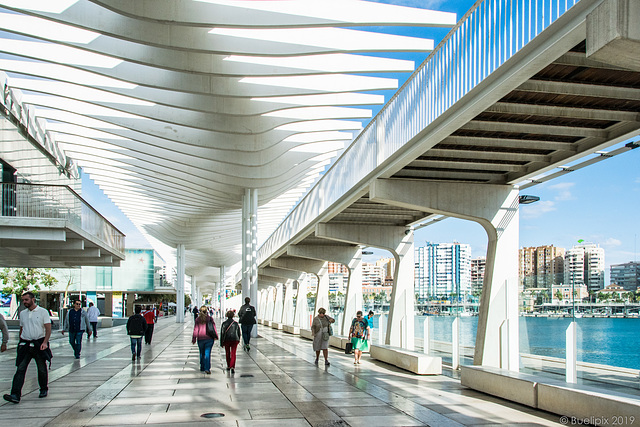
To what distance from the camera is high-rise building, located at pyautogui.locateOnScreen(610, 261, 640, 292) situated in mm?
19594

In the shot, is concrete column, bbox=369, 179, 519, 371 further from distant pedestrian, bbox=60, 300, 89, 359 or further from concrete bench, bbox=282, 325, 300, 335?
concrete bench, bbox=282, 325, 300, 335

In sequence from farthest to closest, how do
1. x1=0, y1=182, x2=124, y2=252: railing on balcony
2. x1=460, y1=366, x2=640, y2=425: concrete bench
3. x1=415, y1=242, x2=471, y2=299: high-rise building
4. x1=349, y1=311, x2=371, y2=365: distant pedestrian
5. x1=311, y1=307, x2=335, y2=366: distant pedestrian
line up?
x1=0, y1=182, x2=124, y2=252: railing on balcony
x1=415, y1=242, x2=471, y2=299: high-rise building
x1=349, y1=311, x2=371, y2=365: distant pedestrian
x1=311, y1=307, x2=335, y2=366: distant pedestrian
x1=460, y1=366, x2=640, y2=425: concrete bench

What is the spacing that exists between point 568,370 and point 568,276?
9.81ft

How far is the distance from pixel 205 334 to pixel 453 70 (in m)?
7.38

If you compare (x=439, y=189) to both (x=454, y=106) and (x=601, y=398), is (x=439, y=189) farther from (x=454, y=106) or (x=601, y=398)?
(x=601, y=398)

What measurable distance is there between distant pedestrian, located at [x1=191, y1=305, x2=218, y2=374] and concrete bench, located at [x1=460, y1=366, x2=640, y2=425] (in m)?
5.18

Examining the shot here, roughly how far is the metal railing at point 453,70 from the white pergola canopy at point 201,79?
1129mm

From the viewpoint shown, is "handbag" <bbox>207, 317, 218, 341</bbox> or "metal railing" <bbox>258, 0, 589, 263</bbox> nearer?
"metal railing" <bbox>258, 0, 589, 263</bbox>

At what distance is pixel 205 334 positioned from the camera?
44.0ft

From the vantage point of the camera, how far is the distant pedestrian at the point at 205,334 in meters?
13.3

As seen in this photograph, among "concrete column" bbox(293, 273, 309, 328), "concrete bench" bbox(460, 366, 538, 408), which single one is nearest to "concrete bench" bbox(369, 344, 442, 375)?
"concrete bench" bbox(460, 366, 538, 408)

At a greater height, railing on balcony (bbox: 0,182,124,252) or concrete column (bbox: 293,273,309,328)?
railing on balcony (bbox: 0,182,124,252)

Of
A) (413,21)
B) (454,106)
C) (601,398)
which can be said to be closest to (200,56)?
(413,21)

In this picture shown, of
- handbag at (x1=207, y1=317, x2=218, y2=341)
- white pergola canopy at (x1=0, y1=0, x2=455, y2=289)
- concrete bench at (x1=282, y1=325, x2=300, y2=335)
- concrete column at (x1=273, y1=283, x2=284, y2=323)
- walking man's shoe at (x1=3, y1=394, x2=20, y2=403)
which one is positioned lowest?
concrete column at (x1=273, y1=283, x2=284, y2=323)
